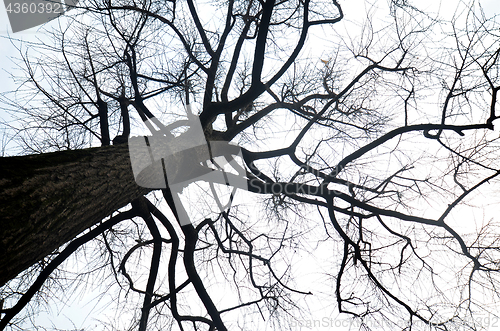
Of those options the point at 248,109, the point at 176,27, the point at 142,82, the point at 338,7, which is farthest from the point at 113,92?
the point at 338,7

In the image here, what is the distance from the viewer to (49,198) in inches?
45.5

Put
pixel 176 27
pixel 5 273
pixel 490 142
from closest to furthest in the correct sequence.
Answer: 1. pixel 5 273
2. pixel 490 142
3. pixel 176 27

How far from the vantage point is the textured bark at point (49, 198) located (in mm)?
994

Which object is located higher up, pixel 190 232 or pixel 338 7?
pixel 338 7

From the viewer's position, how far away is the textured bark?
39.1 inches

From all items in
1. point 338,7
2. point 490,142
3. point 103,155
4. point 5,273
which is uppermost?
point 338,7

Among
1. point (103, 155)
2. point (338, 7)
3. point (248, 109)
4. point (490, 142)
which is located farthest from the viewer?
point (248, 109)

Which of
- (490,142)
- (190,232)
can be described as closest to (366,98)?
(490,142)

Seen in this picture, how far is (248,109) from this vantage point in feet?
12.5

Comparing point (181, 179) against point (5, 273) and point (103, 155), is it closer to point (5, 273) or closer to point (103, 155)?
point (103, 155)

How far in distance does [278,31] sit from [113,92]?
1.87 m

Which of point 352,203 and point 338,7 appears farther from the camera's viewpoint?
point 338,7

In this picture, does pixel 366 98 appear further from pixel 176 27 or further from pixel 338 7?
pixel 176 27

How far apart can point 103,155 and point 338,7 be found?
2397 millimetres
